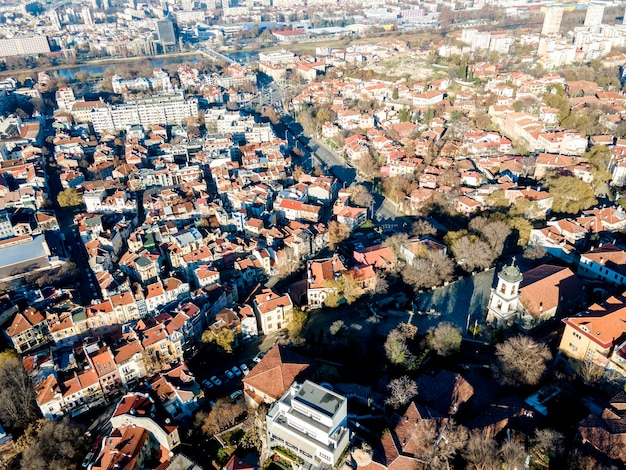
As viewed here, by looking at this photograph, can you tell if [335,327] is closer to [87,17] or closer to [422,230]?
[422,230]

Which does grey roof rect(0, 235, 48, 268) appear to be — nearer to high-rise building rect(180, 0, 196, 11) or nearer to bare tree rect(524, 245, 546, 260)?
bare tree rect(524, 245, 546, 260)

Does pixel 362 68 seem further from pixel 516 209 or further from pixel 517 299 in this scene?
pixel 517 299

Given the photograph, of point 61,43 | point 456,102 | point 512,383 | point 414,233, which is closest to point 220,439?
point 512,383

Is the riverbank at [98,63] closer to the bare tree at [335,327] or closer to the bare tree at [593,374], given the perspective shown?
the bare tree at [335,327]

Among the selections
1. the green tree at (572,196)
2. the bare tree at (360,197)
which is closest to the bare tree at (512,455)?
the green tree at (572,196)

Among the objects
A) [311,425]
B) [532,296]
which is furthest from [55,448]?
[532,296]
